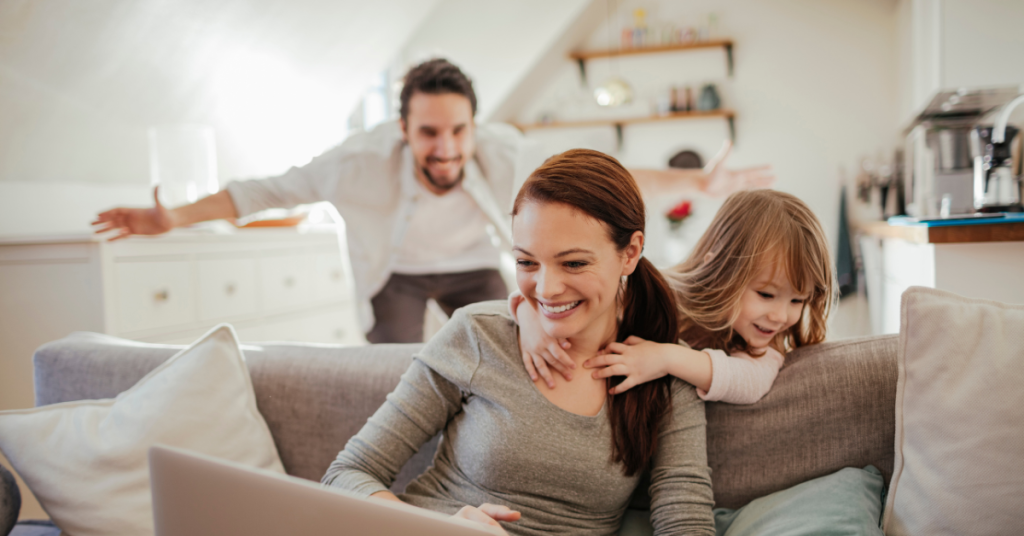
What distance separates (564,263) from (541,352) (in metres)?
0.17

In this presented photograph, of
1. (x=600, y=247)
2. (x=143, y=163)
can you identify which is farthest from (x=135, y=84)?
(x=600, y=247)

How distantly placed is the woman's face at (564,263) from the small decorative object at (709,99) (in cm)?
364

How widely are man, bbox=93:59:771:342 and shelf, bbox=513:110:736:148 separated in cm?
260

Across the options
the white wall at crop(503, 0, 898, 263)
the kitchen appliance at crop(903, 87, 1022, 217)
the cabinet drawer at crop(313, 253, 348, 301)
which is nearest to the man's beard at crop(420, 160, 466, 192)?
the cabinet drawer at crop(313, 253, 348, 301)

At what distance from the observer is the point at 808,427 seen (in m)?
1.02

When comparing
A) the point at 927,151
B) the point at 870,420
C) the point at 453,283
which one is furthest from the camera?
the point at 927,151

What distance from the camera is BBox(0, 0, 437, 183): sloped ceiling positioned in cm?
195

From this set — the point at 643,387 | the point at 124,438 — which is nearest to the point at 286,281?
the point at 124,438

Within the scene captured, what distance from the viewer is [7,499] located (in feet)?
3.33

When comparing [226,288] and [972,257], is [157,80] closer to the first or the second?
[226,288]

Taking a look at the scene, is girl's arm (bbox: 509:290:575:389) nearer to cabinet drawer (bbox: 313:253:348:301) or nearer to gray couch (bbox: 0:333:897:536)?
gray couch (bbox: 0:333:897:536)

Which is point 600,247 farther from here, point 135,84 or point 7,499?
point 135,84

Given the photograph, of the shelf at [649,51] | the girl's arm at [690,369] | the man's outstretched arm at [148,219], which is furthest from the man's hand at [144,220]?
the shelf at [649,51]

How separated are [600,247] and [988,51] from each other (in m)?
2.55
